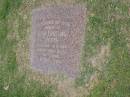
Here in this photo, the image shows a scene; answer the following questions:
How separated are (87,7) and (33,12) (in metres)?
1.11

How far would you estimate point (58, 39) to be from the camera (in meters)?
5.87

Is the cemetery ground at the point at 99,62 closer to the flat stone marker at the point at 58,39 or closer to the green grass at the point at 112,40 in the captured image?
the green grass at the point at 112,40

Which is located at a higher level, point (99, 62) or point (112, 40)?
point (112, 40)

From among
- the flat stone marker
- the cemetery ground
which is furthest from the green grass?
the flat stone marker

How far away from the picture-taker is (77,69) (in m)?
5.58

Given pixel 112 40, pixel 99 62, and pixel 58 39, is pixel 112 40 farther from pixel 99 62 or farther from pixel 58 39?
pixel 58 39

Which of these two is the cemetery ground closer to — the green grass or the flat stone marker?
the green grass

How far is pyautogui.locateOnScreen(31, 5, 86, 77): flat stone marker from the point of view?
5.65 meters

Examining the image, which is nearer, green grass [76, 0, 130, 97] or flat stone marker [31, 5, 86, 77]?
green grass [76, 0, 130, 97]

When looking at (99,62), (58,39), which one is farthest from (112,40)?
(58,39)

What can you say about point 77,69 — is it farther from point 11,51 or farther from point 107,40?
point 11,51

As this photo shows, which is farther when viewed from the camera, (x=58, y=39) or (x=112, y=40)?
(x=58, y=39)

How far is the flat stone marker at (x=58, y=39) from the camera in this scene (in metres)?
5.65

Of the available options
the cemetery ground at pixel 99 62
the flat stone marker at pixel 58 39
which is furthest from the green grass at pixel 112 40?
the flat stone marker at pixel 58 39
